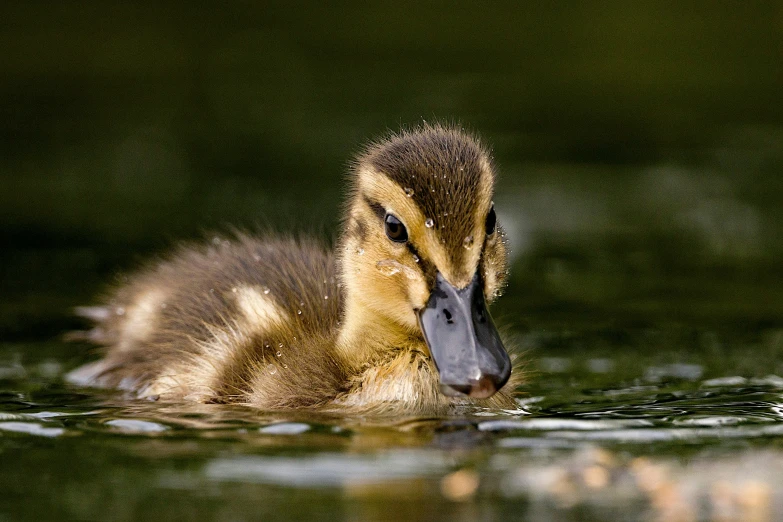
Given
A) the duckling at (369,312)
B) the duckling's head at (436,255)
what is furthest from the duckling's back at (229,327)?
the duckling's head at (436,255)

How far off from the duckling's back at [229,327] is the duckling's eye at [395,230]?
55cm

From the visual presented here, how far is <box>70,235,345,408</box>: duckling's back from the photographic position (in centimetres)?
538

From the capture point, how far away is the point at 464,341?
15.9 ft

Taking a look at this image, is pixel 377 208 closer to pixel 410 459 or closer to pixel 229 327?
Result: pixel 229 327

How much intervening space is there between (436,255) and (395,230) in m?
0.25

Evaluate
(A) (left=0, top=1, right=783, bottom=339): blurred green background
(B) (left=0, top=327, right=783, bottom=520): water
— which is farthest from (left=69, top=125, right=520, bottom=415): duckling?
(A) (left=0, top=1, right=783, bottom=339): blurred green background

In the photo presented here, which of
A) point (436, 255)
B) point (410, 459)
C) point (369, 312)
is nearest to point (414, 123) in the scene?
point (369, 312)

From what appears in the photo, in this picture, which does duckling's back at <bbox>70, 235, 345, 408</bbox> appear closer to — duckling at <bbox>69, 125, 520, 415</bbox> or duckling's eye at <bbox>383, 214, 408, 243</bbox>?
duckling at <bbox>69, 125, 520, 415</bbox>

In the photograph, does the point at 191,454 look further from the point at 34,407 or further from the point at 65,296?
the point at 65,296

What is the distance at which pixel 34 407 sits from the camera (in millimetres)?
5387

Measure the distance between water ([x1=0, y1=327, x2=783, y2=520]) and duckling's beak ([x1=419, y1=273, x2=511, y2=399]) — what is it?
0.17 metres

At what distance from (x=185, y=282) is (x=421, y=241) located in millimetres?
1631

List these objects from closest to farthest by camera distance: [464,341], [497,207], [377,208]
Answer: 1. [464,341]
2. [377,208]
3. [497,207]

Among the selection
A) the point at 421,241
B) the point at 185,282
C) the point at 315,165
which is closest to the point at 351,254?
the point at 421,241
